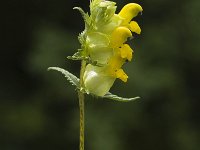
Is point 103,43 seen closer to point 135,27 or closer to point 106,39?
point 106,39

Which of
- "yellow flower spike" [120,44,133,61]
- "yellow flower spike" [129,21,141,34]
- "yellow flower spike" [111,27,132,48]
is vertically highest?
"yellow flower spike" [129,21,141,34]

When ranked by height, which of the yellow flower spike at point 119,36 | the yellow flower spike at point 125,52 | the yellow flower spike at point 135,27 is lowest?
the yellow flower spike at point 125,52

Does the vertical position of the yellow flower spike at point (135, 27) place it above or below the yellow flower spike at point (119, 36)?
above

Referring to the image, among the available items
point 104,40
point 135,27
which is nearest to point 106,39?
point 104,40

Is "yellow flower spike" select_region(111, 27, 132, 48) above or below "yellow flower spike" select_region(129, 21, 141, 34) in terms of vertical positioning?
below

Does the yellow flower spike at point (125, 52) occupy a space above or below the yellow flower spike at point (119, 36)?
below
